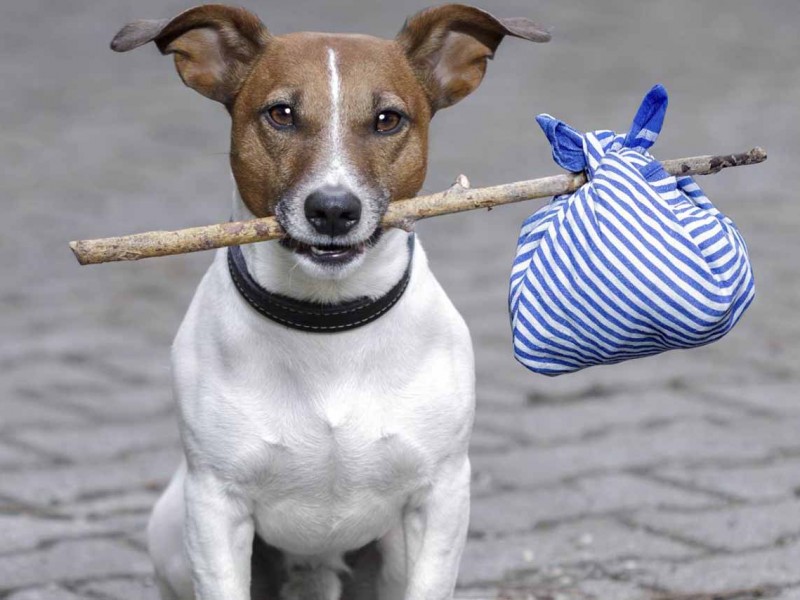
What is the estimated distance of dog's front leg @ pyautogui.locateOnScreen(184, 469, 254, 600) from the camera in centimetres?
333

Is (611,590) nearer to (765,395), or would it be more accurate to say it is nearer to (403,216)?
(403,216)

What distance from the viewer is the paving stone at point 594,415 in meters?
5.09

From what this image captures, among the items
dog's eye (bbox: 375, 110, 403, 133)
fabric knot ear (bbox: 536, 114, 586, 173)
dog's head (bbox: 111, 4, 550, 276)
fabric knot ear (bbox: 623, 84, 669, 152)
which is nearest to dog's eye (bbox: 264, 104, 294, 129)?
dog's head (bbox: 111, 4, 550, 276)

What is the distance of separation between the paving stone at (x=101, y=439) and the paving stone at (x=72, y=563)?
26.2 inches

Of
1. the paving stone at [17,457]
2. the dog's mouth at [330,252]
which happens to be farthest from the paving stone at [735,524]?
the paving stone at [17,457]

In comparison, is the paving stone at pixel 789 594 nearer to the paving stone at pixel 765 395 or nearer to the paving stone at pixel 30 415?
the paving stone at pixel 765 395

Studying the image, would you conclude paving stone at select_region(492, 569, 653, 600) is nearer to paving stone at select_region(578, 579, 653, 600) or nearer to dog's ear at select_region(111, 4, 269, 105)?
paving stone at select_region(578, 579, 653, 600)

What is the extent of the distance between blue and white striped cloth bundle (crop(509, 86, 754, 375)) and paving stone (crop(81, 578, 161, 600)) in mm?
1511

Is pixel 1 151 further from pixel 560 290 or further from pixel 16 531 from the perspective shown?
pixel 560 290

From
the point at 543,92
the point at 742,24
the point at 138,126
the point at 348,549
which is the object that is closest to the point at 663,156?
the point at 543,92

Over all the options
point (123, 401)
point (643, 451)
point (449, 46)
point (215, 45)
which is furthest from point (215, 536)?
point (123, 401)

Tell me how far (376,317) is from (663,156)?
530 centimetres

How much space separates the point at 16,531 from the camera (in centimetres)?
428

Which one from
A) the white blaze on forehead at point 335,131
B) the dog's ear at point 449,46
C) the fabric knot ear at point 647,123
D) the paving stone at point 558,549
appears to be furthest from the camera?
the paving stone at point 558,549
